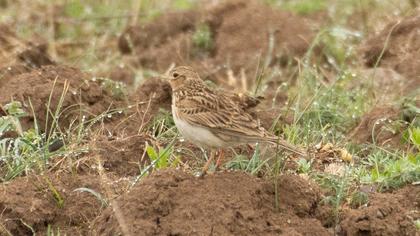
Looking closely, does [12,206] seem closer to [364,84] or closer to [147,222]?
[147,222]

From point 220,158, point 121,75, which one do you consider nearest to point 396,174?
point 220,158

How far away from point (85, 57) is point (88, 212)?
4.67 metres

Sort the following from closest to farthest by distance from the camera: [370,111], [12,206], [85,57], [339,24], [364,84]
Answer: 1. [12,206]
2. [370,111]
3. [364,84]
4. [85,57]
5. [339,24]

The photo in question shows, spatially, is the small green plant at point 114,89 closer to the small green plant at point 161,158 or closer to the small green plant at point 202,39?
the small green plant at point 161,158

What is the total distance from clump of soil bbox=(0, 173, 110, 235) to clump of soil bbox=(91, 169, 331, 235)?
0.31 metres

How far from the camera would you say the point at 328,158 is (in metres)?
7.44

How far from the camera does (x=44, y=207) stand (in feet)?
21.4

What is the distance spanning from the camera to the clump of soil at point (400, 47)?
9466mm

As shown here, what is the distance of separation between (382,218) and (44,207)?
2059 mm

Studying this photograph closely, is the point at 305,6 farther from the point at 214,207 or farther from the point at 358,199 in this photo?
the point at 214,207

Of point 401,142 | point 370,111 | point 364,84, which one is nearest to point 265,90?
point 364,84

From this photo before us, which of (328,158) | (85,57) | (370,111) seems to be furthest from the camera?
(85,57)

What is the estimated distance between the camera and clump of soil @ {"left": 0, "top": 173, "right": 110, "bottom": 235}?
6457 millimetres

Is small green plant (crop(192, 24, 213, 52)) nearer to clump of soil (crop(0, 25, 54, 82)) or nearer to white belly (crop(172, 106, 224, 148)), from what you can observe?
clump of soil (crop(0, 25, 54, 82))
